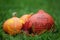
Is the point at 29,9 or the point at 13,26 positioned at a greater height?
the point at 29,9

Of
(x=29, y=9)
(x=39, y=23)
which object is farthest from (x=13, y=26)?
(x=29, y=9)

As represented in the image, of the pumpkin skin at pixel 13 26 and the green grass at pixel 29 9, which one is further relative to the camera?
the pumpkin skin at pixel 13 26

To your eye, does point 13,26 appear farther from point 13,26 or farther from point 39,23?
point 39,23

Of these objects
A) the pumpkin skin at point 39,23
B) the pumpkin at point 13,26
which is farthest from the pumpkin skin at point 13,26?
the pumpkin skin at point 39,23

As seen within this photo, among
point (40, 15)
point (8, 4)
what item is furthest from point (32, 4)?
point (40, 15)

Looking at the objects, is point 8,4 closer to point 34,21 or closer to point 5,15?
point 5,15

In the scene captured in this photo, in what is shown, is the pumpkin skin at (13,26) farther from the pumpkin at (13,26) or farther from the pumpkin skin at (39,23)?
the pumpkin skin at (39,23)
